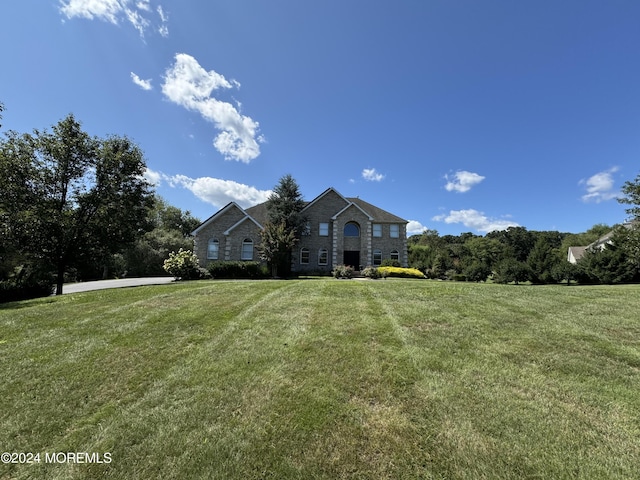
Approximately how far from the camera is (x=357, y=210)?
91.7 feet

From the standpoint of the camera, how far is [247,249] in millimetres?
25625

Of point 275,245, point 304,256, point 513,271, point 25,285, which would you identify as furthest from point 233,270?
point 513,271

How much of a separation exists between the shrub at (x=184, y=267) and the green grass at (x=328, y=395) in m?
14.3

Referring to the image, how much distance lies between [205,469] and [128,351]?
3.21 metres

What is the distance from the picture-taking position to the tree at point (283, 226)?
75.4 feet

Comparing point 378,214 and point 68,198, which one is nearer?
point 68,198

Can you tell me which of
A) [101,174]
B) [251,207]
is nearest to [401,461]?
[101,174]

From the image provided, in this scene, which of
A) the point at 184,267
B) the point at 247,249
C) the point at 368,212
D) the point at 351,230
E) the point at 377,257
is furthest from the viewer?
the point at 368,212

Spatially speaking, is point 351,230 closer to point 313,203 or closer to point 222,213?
point 313,203

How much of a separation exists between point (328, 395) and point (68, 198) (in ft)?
65.2

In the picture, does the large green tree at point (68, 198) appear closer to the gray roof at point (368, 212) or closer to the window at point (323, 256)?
the gray roof at point (368, 212)

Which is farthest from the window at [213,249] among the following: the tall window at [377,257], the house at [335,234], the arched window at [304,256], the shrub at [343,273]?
the tall window at [377,257]

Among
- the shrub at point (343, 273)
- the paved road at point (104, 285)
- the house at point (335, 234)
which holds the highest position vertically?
the house at point (335, 234)

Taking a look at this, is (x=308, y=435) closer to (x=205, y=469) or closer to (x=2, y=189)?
(x=205, y=469)
